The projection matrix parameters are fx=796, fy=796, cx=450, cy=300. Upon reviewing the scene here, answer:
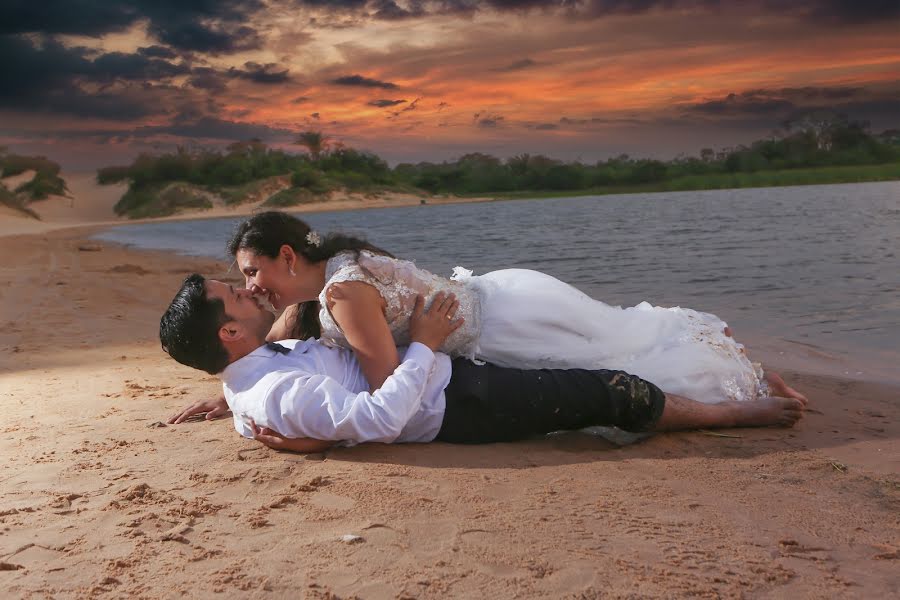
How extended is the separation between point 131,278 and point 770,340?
883 centimetres

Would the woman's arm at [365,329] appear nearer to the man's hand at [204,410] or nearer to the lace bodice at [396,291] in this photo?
the lace bodice at [396,291]

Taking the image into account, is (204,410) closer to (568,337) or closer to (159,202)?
(568,337)

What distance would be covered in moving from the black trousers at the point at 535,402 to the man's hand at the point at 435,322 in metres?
0.18

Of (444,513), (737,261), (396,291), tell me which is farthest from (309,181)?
(444,513)

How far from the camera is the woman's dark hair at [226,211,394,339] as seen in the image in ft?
10.9

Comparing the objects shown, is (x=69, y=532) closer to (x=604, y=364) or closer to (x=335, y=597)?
(x=335, y=597)

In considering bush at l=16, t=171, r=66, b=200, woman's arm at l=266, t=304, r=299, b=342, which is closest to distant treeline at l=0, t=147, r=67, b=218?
bush at l=16, t=171, r=66, b=200

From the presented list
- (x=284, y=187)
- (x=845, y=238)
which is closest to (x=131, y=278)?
(x=845, y=238)

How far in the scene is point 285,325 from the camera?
3.93m

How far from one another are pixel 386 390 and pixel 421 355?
0.21 meters

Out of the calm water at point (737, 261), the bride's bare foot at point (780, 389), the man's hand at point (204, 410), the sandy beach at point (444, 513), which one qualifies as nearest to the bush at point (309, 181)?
the calm water at point (737, 261)

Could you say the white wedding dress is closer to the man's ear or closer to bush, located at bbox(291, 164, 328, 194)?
the man's ear

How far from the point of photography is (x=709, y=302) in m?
8.95

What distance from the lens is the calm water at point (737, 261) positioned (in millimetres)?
7398
